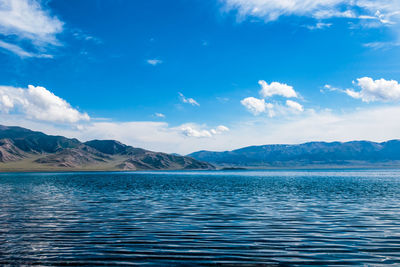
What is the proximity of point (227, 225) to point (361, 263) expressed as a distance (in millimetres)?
14269

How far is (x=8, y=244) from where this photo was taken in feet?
75.8

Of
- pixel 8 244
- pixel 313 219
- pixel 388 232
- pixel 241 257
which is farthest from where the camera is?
pixel 313 219

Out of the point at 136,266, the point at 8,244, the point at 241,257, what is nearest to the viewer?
the point at 136,266

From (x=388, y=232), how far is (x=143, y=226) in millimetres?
22830

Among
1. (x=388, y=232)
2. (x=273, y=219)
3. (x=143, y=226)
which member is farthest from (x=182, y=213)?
(x=388, y=232)

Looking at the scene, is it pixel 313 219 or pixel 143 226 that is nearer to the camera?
pixel 143 226

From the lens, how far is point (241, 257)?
19344 millimetres

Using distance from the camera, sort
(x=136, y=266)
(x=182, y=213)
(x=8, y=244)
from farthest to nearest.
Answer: (x=182, y=213)
(x=8, y=244)
(x=136, y=266)

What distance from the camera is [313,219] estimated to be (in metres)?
33.5

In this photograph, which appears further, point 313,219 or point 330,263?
point 313,219

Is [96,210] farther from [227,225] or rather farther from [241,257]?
[241,257]

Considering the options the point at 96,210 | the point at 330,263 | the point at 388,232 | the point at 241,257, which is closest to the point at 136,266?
the point at 241,257

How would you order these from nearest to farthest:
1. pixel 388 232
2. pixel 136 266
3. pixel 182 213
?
pixel 136 266 < pixel 388 232 < pixel 182 213

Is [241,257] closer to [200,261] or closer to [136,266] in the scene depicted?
[200,261]
